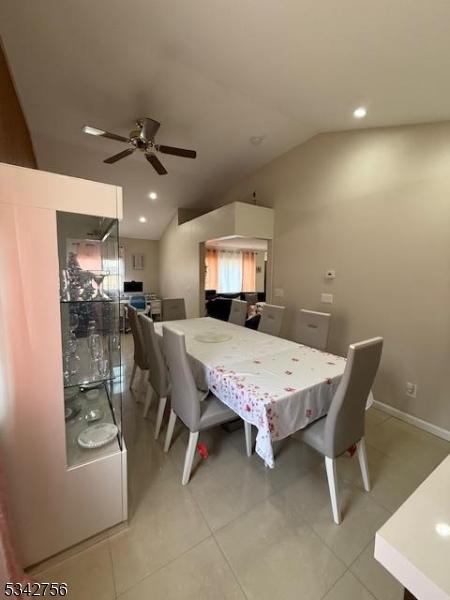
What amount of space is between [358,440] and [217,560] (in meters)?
1.00

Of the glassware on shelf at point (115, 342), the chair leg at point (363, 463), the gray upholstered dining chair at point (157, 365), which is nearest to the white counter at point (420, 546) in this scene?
the chair leg at point (363, 463)

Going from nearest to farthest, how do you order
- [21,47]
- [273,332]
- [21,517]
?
[21,517] → [21,47] → [273,332]

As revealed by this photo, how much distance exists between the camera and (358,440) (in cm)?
159

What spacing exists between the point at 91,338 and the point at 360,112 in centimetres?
293

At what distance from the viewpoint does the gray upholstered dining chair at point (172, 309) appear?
3.68 metres

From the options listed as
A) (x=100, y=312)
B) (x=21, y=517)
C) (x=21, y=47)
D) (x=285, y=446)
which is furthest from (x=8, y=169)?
(x=285, y=446)

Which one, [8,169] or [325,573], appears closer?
[8,169]

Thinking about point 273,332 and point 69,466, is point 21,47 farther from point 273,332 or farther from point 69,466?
point 273,332

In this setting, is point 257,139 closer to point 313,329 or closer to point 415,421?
point 313,329

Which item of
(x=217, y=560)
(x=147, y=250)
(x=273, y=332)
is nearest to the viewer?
(x=217, y=560)

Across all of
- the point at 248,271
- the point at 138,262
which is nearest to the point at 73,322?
the point at 138,262

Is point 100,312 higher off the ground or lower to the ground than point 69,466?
higher

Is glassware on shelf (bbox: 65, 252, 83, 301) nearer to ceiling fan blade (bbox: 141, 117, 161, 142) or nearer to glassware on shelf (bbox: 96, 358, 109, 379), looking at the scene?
glassware on shelf (bbox: 96, 358, 109, 379)

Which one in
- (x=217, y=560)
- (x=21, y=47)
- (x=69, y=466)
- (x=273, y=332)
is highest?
(x=21, y=47)
